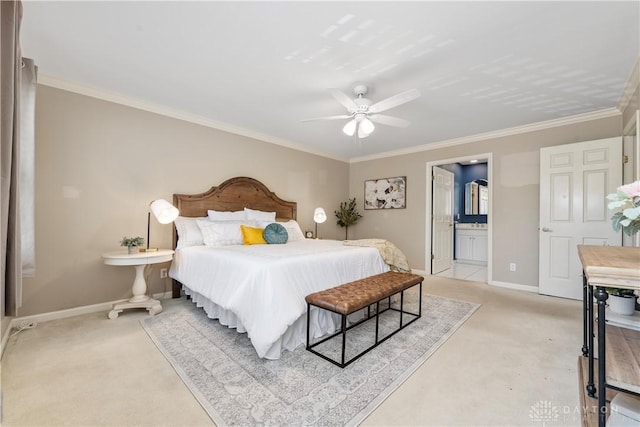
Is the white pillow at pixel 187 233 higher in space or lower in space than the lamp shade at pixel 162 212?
lower

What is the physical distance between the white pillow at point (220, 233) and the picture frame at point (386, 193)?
3184 millimetres

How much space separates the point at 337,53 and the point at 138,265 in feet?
9.51

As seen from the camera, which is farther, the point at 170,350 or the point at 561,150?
the point at 561,150

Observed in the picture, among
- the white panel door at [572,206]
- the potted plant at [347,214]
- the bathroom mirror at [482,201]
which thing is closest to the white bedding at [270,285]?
the white panel door at [572,206]

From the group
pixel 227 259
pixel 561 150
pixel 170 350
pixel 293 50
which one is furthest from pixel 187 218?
pixel 561 150

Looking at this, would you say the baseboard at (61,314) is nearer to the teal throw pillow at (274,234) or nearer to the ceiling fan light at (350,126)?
the teal throw pillow at (274,234)

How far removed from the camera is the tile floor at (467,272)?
477 cm

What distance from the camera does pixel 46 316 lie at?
268cm

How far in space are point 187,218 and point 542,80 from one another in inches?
167

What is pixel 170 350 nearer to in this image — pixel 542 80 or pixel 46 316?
pixel 46 316

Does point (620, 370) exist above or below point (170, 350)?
above

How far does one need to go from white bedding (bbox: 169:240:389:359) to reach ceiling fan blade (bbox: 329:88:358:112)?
1440mm

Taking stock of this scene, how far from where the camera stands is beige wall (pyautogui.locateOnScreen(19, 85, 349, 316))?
2705 mm

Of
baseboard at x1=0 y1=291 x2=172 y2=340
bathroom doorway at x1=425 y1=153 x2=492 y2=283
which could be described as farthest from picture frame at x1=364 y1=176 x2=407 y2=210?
baseboard at x1=0 y1=291 x2=172 y2=340
